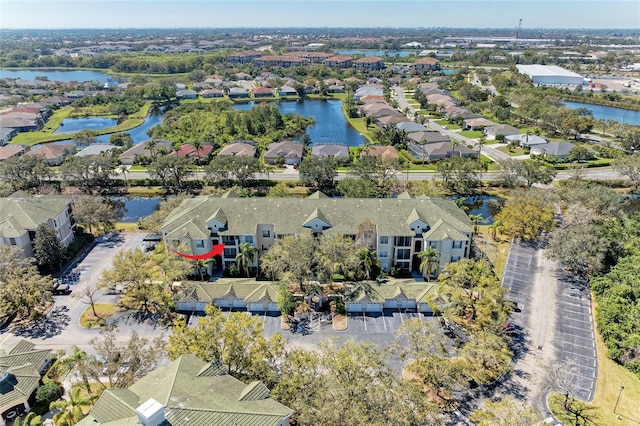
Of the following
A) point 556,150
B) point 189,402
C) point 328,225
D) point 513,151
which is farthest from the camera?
point 513,151

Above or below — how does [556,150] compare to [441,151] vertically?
above

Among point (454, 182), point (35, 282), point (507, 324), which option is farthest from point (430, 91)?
point (35, 282)

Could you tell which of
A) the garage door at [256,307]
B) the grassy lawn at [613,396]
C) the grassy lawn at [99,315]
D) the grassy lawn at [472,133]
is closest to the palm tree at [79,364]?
the grassy lawn at [99,315]

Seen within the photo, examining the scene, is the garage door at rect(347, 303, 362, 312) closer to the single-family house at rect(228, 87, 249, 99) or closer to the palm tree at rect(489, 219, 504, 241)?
the palm tree at rect(489, 219, 504, 241)

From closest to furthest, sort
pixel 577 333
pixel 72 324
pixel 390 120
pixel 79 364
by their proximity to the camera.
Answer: pixel 79 364
pixel 577 333
pixel 72 324
pixel 390 120

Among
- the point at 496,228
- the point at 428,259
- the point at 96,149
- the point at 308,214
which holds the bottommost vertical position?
the point at 496,228

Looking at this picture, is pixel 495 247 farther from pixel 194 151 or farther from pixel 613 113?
pixel 613 113

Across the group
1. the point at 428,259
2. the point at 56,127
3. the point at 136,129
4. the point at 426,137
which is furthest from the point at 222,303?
the point at 56,127

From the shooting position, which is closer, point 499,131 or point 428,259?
point 428,259

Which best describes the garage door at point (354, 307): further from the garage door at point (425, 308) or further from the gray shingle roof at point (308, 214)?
the gray shingle roof at point (308, 214)
